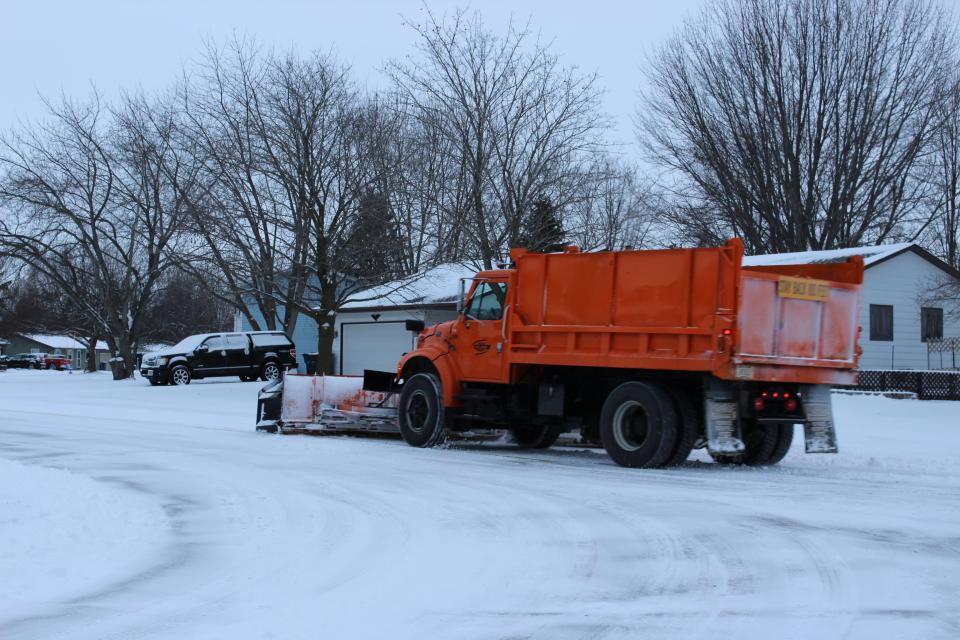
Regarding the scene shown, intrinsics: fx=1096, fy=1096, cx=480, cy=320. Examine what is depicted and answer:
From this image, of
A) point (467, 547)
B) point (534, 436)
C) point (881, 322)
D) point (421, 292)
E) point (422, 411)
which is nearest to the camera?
point (467, 547)

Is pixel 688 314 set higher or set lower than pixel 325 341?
lower

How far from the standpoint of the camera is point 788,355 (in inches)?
474

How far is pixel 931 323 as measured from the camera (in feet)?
109

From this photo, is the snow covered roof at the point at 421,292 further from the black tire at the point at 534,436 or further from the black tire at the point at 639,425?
the black tire at the point at 639,425

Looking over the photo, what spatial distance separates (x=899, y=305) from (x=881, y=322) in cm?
88

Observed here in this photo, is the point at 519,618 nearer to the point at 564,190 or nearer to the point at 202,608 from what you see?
the point at 202,608

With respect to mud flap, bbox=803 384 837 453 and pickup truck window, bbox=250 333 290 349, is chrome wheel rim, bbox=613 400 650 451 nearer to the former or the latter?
mud flap, bbox=803 384 837 453

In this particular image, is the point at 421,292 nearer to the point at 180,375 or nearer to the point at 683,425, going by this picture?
the point at 180,375

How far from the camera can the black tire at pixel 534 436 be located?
50.9 feet

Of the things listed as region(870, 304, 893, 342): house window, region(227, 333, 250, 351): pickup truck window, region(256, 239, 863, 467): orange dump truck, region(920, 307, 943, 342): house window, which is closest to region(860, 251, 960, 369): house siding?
region(870, 304, 893, 342): house window

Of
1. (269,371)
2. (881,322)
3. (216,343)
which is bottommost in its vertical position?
(269,371)

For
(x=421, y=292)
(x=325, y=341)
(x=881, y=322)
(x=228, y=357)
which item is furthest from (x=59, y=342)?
(x=881, y=322)

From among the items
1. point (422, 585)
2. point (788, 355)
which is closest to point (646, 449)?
point (788, 355)

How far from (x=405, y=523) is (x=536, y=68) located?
2533 cm
